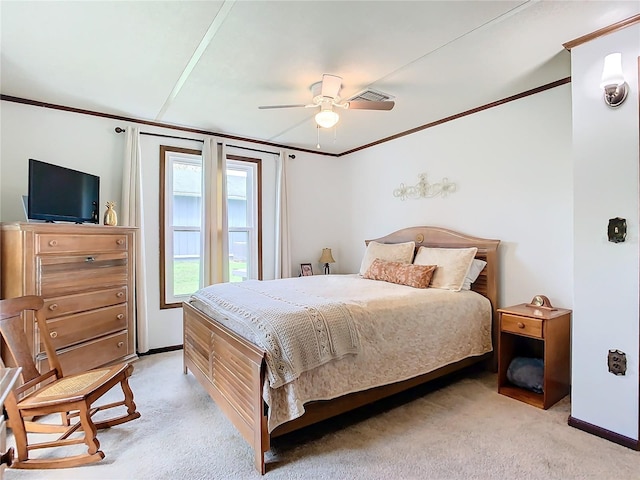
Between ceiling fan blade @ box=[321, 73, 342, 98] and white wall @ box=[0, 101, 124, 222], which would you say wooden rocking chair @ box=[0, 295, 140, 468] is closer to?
white wall @ box=[0, 101, 124, 222]

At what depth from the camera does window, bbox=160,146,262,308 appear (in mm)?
4121

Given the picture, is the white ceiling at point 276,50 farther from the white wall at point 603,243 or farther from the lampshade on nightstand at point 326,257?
the lampshade on nightstand at point 326,257


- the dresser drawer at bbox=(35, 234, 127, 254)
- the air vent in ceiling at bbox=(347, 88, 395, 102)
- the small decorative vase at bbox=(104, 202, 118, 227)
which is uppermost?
the air vent in ceiling at bbox=(347, 88, 395, 102)

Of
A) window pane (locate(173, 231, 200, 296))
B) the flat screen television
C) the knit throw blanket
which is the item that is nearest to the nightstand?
the knit throw blanket

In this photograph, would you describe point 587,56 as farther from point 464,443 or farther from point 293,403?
point 293,403

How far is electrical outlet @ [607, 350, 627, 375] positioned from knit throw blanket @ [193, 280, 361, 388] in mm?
1613

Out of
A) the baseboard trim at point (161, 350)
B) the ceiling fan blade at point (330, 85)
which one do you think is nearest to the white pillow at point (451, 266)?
the ceiling fan blade at point (330, 85)

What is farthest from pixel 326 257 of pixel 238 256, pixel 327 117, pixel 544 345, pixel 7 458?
pixel 7 458

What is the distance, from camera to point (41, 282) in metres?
2.68

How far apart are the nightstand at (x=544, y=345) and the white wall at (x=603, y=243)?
26cm

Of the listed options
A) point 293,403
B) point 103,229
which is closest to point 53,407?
point 293,403

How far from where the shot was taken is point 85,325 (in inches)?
118

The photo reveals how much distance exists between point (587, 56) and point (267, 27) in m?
2.14

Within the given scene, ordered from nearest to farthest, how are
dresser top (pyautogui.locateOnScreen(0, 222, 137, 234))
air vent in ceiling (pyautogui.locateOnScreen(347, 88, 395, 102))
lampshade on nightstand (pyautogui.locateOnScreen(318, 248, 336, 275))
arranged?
dresser top (pyautogui.locateOnScreen(0, 222, 137, 234)) < air vent in ceiling (pyautogui.locateOnScreen(347, 88, 395, 102)) < lampshade on nightstand (pyautogui.locateOnScreen(318, 248, 336, 275))
